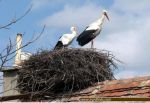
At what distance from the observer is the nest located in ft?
36.0

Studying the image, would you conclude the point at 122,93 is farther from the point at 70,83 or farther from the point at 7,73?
the point at 7,73

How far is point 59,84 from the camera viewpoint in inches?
436

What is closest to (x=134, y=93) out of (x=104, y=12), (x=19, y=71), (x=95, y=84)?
(x=95, y=84)

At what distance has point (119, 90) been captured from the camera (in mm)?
9352

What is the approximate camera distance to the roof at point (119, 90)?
8.86 m

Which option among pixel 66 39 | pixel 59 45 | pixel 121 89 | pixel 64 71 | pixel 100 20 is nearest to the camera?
pixel 121 89

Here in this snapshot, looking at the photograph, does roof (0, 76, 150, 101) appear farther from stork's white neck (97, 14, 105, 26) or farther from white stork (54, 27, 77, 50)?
stork's white neck (97, 14, 105, 26)

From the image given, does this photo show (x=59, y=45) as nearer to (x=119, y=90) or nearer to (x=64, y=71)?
(x=64, y=71)

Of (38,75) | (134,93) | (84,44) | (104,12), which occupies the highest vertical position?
(104,12)

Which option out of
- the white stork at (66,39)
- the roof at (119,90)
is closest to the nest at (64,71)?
the roof at (119,90)

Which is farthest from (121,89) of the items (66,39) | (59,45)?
(66,39)

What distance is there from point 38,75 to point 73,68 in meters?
0.90

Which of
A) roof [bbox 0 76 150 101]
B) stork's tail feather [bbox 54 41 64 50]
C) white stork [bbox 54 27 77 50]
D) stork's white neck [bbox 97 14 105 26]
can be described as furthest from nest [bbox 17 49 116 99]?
stork's white neck [bbox 97 14 105 26]

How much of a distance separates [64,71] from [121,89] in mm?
2083
